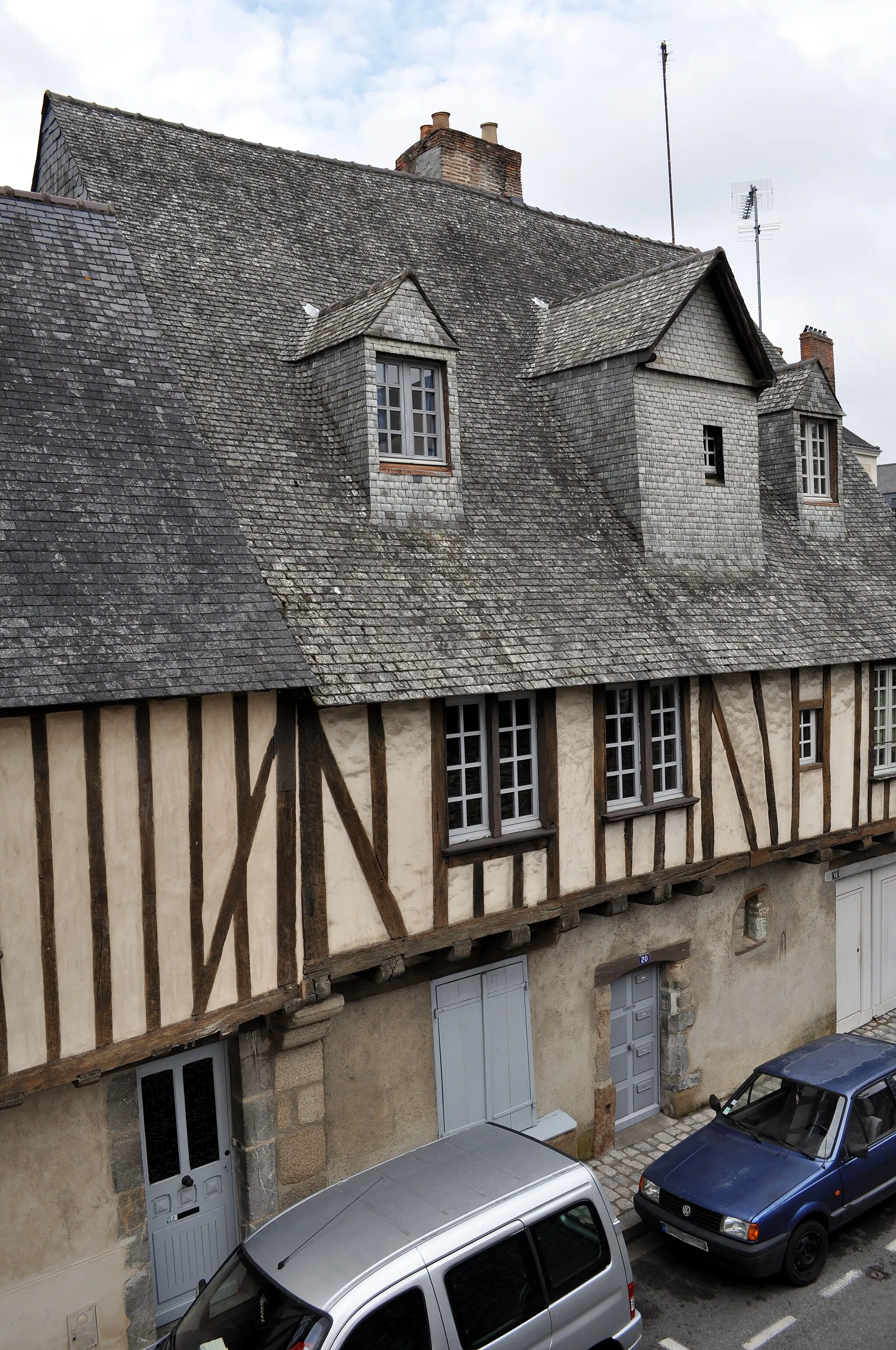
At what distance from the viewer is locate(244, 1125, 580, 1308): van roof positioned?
17.5 ft

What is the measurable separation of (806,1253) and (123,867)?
5.64 metres

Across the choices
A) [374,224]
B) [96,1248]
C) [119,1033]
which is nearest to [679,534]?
[374,224]

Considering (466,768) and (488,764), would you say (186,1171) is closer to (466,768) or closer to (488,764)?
(466,768)

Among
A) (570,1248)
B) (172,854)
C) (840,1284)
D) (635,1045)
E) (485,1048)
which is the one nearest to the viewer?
(570,1248)

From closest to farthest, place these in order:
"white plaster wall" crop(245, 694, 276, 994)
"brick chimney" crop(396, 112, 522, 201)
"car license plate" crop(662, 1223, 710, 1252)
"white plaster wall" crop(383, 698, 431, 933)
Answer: "white plaster wall" crop(245, 694, 276, 994), "car license plate" crop(662, 1223, 710, 1252), "white plaster wall" crop(383, 698, 431, 933), "brick chimney" crop(396, 112, 522, 201)

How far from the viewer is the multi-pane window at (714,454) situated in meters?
10.9

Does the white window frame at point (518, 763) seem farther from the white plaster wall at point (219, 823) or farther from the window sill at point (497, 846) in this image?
the white plaster wall at point (219, 823)

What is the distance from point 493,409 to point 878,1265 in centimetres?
799

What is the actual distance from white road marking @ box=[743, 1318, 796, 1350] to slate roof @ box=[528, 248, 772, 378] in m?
8.04

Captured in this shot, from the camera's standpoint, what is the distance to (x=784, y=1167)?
307 inches

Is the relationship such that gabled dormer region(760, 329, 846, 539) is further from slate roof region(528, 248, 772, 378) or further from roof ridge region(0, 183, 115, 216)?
roof ridge region(0, 183, 115, 216)

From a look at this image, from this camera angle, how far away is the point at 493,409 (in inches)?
414

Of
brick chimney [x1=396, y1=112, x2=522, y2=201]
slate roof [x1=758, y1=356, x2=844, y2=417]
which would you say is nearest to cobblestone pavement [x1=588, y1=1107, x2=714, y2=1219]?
slate roof [x1=758, y1=356, x2=844, y2=417]

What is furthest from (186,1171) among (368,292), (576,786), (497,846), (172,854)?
(368,292)
